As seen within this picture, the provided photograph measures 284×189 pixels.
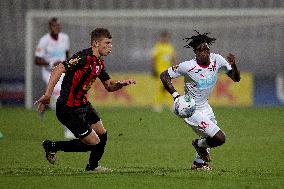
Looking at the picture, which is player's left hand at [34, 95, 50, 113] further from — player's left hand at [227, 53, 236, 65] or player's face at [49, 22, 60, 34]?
player's face at [49, 22, 60, 34]

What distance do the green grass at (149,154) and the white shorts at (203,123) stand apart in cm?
59

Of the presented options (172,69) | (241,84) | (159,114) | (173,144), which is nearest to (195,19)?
(241,84)

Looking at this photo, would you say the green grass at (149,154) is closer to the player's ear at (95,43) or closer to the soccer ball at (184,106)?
the soccer ball at (184,106)

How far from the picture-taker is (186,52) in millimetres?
32156

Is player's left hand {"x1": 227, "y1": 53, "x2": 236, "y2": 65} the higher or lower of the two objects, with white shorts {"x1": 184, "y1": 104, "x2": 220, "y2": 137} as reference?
higher

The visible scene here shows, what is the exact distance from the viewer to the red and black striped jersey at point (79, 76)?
496 inches

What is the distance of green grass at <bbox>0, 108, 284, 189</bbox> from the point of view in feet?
38.9

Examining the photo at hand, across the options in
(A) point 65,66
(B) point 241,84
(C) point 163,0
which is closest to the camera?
(A) point 65,66

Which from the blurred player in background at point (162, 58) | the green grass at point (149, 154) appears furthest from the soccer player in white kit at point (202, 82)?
the blurred player in background at point (162, 58)

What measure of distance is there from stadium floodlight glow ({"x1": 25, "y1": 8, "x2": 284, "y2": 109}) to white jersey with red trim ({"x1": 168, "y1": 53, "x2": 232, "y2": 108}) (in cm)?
1714

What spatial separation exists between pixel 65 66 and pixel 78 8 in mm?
21280

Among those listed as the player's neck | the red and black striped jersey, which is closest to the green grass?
the red and black striped jersey

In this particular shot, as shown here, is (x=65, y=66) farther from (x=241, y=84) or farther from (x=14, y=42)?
(x=14, y=42)

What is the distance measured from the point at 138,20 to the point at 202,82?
59.7ft
